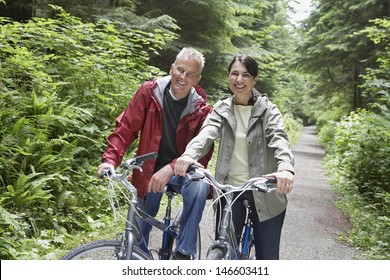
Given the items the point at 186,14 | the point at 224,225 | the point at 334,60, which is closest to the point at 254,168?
the point at 224,225

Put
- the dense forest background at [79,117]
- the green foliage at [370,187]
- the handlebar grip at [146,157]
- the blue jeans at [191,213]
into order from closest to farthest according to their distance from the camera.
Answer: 1. the handlebar grip at [146,157]
2. the blue jeans at [191,213]
3. the dense forest background at [79,117]
4. the green foliage at [370,187]

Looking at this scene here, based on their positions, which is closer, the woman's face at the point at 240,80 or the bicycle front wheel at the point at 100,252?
the bicycle front wheel at the point at 100,252

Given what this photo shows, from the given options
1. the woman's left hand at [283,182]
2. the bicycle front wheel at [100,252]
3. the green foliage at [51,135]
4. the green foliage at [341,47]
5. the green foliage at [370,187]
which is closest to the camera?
the bicycle front wheel at [100,252]

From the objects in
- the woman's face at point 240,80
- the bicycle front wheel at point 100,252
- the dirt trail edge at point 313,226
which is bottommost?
the dirt trail edge at point 313,226

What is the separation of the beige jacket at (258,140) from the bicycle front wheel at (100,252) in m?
0.77

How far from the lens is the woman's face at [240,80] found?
287 cm

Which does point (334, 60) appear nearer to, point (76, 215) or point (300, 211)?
point (300, 211)

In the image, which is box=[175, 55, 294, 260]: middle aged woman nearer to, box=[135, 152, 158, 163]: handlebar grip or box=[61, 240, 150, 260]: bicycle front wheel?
box=[135, 152, 158, 163]: handlebar grip

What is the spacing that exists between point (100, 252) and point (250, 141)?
1.20 meters

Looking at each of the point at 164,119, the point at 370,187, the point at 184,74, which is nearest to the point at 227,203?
the point at 164,119

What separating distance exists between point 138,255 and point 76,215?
336 cm

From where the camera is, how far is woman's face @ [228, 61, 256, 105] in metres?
2.87

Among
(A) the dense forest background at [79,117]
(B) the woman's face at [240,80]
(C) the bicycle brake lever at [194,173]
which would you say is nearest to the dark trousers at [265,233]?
(C) the bicycle brake lever at [194,173]

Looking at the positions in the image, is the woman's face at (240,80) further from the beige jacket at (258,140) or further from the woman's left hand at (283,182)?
the woman's left hand at (283,182)
